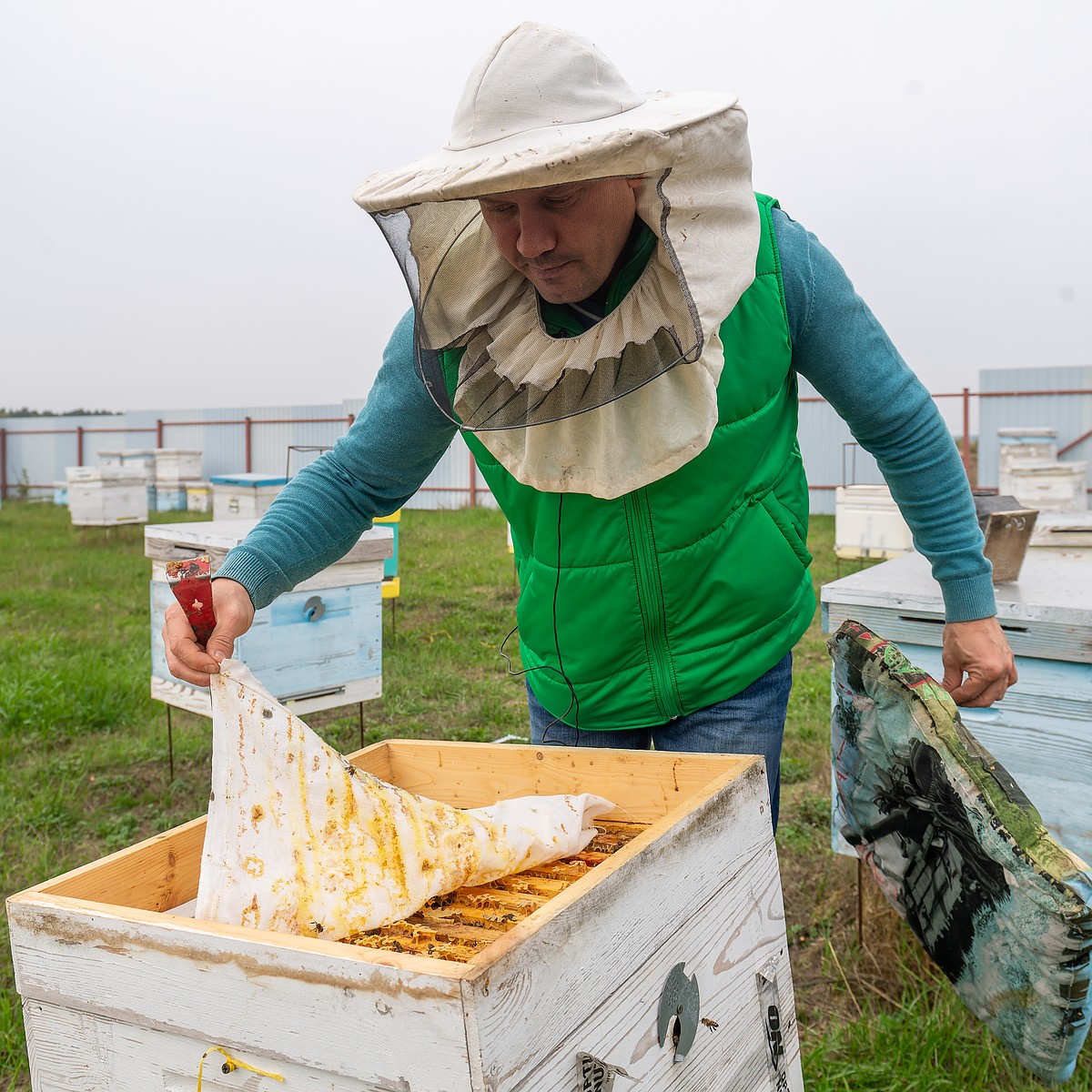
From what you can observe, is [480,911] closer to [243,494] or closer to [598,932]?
[598,932]

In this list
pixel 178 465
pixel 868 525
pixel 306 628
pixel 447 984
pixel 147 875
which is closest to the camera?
pixel 447 984

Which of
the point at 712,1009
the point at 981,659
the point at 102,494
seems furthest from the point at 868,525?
the point at 102,494

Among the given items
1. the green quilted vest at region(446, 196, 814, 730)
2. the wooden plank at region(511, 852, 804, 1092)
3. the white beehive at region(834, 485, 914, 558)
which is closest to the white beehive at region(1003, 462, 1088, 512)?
the white beehive at region(834, 485, 914, 558)

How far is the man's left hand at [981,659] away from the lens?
1.52 meters

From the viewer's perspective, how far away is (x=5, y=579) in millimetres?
8258

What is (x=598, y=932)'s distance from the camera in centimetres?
89

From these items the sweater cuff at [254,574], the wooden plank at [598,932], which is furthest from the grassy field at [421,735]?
the sweater cuff at [254,574]

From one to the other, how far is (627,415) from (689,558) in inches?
8.6

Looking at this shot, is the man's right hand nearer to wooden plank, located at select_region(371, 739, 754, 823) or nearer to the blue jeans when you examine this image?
wooden plank, located at select_region(371, 739, 754, 823)

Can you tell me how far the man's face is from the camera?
3.84 ft

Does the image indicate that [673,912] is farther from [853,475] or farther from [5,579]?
[853,475]

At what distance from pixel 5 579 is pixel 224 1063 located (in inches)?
333

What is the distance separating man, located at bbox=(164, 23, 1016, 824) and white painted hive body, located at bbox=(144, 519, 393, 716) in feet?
5.33

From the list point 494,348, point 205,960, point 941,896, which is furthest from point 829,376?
point 205,960
